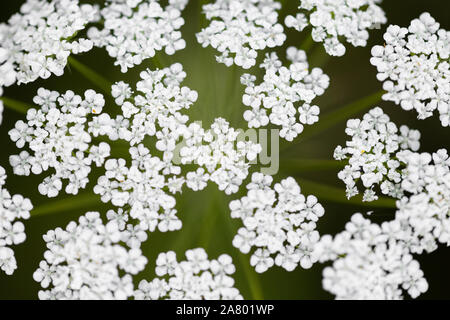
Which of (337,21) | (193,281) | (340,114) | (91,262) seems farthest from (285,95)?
(91,262)

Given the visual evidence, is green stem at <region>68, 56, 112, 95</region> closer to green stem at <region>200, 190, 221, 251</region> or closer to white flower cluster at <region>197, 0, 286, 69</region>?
white flower cluster at <region>197, 0, 286, 69</region>

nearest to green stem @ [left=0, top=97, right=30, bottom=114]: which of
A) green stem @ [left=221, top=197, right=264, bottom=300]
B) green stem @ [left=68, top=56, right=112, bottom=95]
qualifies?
green stem @ [left=68, top=56, right=112, bottom=95]

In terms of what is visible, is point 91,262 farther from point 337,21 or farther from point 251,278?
point 337,21

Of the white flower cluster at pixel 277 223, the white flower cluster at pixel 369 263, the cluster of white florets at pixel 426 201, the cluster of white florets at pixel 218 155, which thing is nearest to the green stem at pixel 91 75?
the cluster of white florets at pixel 218 155

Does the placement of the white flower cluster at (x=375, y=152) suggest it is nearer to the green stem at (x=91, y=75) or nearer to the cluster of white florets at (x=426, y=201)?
the cluster of white florets at (x=426, y=201)

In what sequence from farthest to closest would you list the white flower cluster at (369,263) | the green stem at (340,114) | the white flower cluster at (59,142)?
1. the green stem at (340,114)
2. the white flower cluster at (59,142)
3. the white flower cluster at (369,263)

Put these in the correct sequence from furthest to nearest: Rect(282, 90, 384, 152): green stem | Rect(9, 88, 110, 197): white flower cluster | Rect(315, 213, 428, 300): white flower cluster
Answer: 1. Rect(282, 90, 384, 152): green stem
2. Rect(9, 88, 110, 197): white flower cluster
3. Rect(315, 213, 428, 300): white flower cluster
